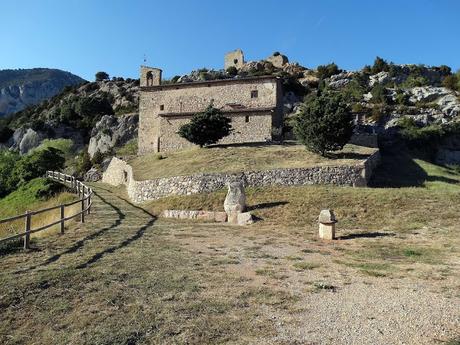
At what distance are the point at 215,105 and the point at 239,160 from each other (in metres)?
18.2

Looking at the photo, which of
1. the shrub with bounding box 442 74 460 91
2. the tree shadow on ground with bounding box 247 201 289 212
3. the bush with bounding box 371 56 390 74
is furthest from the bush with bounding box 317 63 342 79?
the tree shadow on ground with bounding box 247 201 289 212

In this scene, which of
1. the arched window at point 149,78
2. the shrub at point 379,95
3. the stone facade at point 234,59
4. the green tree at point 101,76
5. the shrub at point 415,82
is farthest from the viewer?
the green tree at point 101,76

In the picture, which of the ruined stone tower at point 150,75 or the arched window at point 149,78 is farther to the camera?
the arched window at point 149,78

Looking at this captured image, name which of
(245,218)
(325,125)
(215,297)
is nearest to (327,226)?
(245,218)

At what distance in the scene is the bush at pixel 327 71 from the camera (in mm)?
80625

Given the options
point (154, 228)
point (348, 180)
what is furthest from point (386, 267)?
point (348, 180)

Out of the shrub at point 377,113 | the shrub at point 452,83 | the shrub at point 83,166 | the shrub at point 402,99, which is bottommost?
the shrub at point 83,166

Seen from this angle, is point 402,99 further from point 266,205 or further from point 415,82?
point 266,205

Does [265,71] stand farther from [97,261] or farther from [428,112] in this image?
[97,261]

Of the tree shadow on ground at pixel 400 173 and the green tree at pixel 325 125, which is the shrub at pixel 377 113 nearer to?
the tree shadow on ground at pixel 400 173

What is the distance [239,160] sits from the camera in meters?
33.6

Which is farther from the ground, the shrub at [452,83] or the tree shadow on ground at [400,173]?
the shrub at [452,83]

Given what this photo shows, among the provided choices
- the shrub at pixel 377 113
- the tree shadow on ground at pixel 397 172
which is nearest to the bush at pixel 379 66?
the shrub at pixel 377 113

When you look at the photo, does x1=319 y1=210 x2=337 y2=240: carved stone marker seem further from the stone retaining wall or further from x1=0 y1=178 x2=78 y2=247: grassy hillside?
x1=0 y1=178 x2=78 y2=247: grassy hillside
